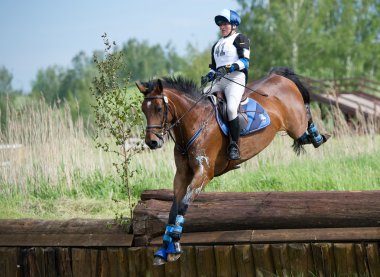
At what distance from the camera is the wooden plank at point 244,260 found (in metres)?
7.14

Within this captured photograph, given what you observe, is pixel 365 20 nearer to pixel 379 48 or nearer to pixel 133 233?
pixel 379 48

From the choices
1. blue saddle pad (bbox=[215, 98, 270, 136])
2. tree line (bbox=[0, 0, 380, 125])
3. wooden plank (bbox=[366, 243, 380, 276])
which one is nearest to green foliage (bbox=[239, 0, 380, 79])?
tree line (bbox=[0, 0, 380, 125])

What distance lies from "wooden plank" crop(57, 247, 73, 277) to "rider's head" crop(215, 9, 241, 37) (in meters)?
3.07

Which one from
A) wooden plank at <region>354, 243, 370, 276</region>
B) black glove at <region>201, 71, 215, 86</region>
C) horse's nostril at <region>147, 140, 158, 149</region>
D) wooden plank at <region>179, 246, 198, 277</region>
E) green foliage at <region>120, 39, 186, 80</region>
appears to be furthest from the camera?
green foliage at <region>120, 39, 186, 80</region>

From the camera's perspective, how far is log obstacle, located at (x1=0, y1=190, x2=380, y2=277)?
6.95 metres

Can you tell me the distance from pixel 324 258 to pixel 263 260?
639 millimetres

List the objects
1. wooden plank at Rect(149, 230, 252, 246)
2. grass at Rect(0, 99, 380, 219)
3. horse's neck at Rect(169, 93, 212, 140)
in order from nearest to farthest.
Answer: horse's neck at Rect(169, 93, 212, 140) < wooden plank at Rect(149, 230, 252, 246) < grass at Rect(0, 99, 380, 219)

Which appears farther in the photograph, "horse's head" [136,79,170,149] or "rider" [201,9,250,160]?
"rider" [201,9,250,160]

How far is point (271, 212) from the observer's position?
23.6ft

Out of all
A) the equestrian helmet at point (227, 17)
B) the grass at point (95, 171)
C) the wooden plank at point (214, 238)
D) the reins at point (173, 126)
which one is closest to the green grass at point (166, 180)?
the grass at point (95, 171)

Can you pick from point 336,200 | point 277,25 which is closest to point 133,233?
point 336,200

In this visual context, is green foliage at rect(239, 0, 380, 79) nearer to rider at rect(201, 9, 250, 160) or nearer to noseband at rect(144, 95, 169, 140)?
rider at rect(201, 9, 250, 160)

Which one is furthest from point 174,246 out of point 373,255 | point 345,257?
point 373,255

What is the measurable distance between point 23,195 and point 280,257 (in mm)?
5471
